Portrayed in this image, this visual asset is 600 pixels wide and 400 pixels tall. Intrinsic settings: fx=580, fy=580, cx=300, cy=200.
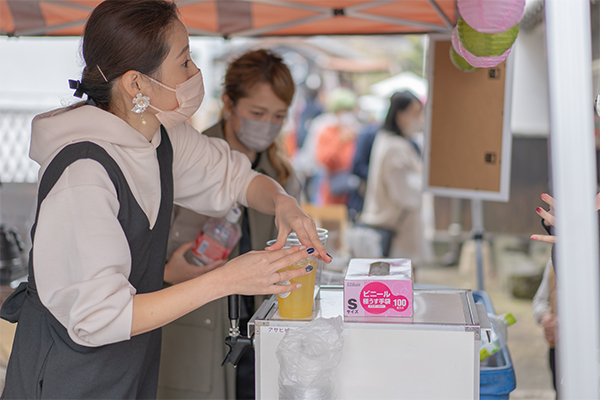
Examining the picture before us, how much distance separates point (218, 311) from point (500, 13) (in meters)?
1.42

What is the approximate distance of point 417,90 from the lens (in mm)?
7734

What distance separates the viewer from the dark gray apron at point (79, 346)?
1394 millimetres

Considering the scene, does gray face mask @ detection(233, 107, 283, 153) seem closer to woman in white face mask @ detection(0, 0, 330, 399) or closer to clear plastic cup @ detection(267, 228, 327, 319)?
woman in white face mask @ detection(0, 0, 330, 399)

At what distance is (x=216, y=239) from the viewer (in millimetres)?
2104

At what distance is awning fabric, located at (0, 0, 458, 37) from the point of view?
2.92 metres

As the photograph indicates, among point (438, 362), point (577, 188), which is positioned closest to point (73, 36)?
point (438, 362)

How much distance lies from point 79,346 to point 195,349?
847 mm

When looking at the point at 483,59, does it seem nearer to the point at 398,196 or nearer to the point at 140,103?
the point at 140,103

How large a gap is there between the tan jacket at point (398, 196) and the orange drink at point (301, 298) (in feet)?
11.6

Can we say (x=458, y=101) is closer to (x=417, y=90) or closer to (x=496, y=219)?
(x=496, y=219)

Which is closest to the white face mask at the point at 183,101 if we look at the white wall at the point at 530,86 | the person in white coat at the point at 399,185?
the person in white coat at the point at 399,185

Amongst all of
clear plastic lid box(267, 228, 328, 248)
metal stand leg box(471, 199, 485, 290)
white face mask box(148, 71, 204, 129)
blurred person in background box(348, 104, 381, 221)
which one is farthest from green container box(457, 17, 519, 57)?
blurred person in background box(348, 104, 381, 221)

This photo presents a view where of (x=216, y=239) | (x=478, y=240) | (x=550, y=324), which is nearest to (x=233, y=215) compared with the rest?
(x=216, y=239)

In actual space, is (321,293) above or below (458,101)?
below
